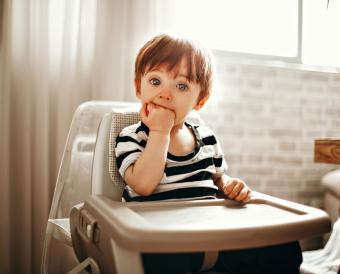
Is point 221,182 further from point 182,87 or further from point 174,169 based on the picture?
point 182,87

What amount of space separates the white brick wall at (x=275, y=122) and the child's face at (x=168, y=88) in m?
0.98

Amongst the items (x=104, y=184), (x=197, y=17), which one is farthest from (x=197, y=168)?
(x=197, y=17)

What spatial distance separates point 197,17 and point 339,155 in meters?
1.43

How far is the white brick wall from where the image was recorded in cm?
205

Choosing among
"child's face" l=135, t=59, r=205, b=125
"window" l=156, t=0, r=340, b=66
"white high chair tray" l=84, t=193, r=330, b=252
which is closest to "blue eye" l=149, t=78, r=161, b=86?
"child's face" l=135, t=59, r=205, b=125

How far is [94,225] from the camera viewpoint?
2.44ft

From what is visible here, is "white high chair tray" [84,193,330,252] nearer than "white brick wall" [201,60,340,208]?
Yes

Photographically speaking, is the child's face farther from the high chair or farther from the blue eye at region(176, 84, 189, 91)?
the high chair

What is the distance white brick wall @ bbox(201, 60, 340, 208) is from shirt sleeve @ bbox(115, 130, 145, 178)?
1.03 meters

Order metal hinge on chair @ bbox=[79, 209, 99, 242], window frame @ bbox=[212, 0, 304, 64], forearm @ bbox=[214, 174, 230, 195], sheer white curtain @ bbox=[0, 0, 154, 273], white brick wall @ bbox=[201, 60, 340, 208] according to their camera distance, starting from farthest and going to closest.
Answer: window frame @ bbox=[212, 0, 304, 64]
white brick wall @ bbox=[201, 60, 340, 208]
sheer white curtain @ bbox=[0, 0, 154, 273]
forearm @ bbox=[214, 174, 230, 195]
metal hinge on chair @ bbox=[79, 209, 99, 242]

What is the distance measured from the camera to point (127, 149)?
0.94 meters

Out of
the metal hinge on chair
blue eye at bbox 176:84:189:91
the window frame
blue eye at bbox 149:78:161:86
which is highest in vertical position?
the window frame

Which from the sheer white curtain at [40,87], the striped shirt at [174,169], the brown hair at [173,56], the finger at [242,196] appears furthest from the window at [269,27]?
the finger at [242,196]

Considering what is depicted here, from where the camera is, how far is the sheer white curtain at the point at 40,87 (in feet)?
5.02
